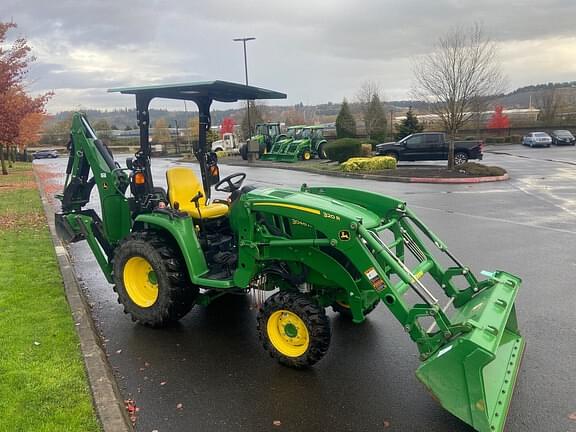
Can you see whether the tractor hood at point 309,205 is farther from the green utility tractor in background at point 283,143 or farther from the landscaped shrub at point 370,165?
the green utility tractor in background at point 283,143

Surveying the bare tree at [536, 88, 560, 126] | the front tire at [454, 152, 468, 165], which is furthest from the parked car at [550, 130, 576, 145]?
the front tire at [454, 152, 468, 165]

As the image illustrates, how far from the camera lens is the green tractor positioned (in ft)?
11.4

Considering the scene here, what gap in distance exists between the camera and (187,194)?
5.61m

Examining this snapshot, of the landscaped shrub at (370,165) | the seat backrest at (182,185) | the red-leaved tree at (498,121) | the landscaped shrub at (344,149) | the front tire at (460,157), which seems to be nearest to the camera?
the seat backrest at (182,185)

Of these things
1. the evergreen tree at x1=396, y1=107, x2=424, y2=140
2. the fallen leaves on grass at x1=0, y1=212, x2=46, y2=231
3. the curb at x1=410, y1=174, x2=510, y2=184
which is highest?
the evergreen tree at x1=396, y1=107, x2=424, y2=140

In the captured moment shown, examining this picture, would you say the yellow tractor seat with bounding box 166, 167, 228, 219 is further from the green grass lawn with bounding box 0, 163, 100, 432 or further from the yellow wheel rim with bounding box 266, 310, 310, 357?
the green grass lawn with bounding box 0, 163, 100, 432

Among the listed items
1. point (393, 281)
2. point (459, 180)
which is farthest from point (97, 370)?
point (459, 180)

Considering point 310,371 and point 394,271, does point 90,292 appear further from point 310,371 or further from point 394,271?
point 394,271

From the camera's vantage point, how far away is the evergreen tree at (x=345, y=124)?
130ft

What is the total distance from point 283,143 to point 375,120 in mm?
14558

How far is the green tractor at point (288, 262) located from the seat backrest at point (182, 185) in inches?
0.5

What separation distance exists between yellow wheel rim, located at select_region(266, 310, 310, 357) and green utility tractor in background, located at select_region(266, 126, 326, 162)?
24.6 metres

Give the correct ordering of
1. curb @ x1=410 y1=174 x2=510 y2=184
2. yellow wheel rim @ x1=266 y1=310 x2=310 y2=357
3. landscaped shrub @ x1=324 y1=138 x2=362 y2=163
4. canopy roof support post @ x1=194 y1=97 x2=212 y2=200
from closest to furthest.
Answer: yellow wheel rim @ x1=266 y1=310 x2=310 y2=357 → canopy roof support post @ x1=194 y1=97 x2=212 y2=200 → curb @ x1=410 y1=174 x2=510 y2=184 → landscaped shrub @ x1=324 y1=138 x2=362 y2=163

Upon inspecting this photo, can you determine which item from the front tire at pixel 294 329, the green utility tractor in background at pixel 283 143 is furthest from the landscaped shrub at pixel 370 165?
the front tire at pixel 294 329
